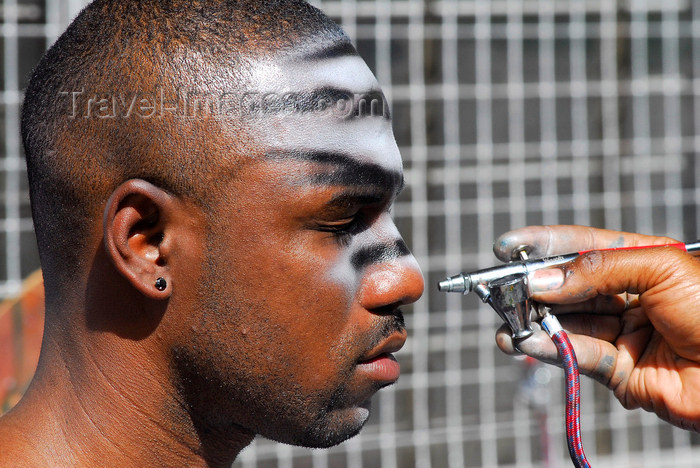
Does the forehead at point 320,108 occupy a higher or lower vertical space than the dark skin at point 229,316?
higher

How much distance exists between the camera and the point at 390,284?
184 cm

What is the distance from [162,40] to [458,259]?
126 inches

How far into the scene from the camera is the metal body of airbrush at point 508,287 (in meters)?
1.84

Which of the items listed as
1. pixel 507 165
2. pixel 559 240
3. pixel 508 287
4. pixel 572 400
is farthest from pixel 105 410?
pixel 507 165

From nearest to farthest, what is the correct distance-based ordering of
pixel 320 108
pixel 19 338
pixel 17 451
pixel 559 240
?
pixel 17 451 < pixel 320 108 < pixel 559 240 < pixel 19 338

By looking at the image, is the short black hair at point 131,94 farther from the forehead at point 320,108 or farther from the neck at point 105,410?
the neck at point 105,410

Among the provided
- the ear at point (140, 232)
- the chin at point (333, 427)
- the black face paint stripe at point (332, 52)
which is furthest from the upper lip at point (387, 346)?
the black face paint stripe at point (332, 52)

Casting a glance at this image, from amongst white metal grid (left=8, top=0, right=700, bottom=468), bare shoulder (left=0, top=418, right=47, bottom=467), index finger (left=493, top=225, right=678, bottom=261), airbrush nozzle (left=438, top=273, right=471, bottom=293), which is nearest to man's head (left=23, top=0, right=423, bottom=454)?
airbrush nozzle (left=438, top=273, right=471, bottom=293)

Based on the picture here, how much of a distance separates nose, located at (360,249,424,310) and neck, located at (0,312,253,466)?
47cm

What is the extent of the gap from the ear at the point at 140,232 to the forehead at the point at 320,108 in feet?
0.85

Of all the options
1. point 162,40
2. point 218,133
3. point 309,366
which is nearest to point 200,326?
point 309,366

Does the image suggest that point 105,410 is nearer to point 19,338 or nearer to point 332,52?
point 332,52

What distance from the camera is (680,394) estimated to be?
2.07 metres

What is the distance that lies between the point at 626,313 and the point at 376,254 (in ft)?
2.58
